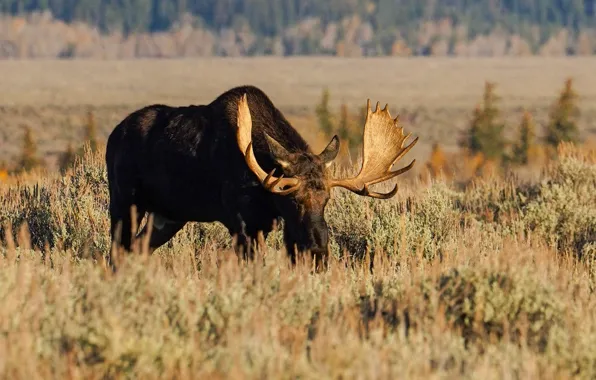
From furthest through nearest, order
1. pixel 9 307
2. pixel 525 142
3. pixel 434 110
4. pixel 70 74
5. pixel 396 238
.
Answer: pixel 70 74
pixel 434 110
pixel 525 142
pixel 396 238
pixel 9 307

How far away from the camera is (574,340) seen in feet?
21.0

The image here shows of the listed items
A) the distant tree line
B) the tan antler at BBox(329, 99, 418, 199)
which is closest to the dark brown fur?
the tan antler at BBox(329, 99, 418, 199)

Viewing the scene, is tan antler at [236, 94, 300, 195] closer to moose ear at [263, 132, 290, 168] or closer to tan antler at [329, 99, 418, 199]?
moose ear at [263, 132, 290, 168]

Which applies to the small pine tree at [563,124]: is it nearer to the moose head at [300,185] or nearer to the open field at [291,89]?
the open field at [291,89]

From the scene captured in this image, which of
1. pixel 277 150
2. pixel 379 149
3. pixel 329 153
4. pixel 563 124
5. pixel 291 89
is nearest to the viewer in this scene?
pixel 277 150

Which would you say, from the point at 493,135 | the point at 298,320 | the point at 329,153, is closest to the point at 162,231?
the point at 329,153

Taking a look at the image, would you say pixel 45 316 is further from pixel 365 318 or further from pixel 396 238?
pixel 396 238

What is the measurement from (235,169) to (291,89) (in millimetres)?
137208

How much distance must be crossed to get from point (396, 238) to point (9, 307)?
16.4 feet

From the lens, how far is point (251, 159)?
898 centimetres

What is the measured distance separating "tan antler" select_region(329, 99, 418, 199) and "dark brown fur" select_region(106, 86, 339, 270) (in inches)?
11.9

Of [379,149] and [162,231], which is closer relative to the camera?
[379,149]

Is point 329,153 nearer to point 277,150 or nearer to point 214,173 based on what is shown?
point 277,150

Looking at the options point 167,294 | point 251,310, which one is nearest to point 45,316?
point 167,294
